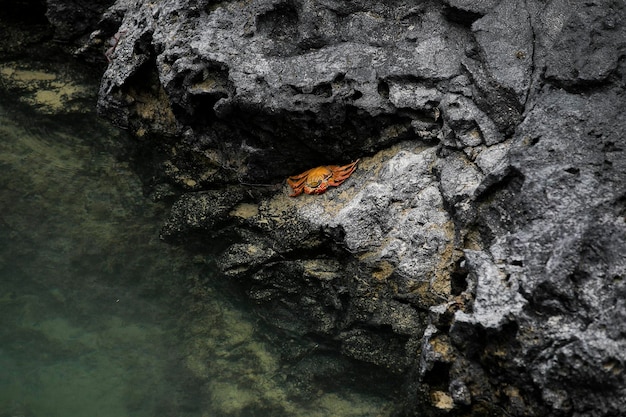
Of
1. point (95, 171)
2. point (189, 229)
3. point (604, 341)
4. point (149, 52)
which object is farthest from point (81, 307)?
point (604, 341)

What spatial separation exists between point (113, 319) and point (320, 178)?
1.41 metres

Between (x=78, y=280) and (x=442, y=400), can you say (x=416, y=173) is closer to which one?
(x=442, y=400)

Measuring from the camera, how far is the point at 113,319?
3705 millimetres

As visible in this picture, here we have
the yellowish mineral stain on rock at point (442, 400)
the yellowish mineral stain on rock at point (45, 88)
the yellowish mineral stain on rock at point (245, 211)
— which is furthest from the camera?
the yellowish mineral stain on rock at point (45, 88)

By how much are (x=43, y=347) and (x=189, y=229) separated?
1018mm

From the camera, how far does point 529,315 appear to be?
238 cm

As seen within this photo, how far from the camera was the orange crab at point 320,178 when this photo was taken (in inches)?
138

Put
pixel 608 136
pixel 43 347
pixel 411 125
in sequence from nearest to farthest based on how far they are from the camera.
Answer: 1. pixel 608 136
2. pixel 411 125
3. pixel 43 347

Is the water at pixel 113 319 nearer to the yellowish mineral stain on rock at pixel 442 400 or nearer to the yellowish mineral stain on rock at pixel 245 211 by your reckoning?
the yellowish mineral stain on rock at pixel 245 211

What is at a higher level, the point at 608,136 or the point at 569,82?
the point at 569,82

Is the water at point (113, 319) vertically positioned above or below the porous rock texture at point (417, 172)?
below

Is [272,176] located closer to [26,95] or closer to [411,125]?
[411,125]

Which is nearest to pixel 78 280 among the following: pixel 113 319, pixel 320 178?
pixel 113 319

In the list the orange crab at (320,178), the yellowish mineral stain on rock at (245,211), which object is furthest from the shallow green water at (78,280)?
the orange crab at (320,178)
